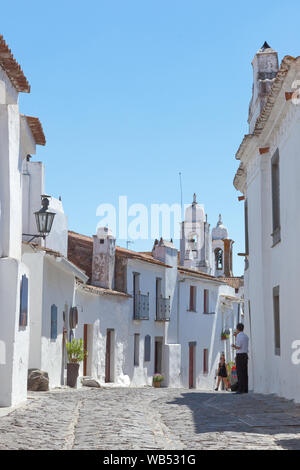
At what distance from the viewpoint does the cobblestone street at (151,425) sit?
693 cm

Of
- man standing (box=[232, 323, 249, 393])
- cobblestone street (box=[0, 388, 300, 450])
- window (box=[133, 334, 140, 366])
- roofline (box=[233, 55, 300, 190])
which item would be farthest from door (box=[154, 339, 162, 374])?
cobblestone street (box=[0, 388, 300, 450])

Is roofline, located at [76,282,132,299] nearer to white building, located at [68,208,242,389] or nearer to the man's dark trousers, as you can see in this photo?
white building, located at [68,208,242,389]

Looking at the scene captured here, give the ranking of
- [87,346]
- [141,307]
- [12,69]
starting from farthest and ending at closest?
[141,307]
[87,346]
[12,69]

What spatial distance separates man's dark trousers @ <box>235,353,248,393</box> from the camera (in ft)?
46.6

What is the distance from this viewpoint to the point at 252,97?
1777 centimetres

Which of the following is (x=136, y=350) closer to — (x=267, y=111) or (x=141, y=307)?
(x=141, y=307)

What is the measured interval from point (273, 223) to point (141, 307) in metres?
16.6

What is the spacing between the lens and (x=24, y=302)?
11.1m

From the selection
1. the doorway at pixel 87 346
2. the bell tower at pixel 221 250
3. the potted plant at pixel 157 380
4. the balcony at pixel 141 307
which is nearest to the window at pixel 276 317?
the doorway at pixel 87 346

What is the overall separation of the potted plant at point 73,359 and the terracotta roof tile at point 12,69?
32.0 feet

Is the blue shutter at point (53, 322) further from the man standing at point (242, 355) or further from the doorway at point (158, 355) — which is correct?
the doorway at point (158, 355)

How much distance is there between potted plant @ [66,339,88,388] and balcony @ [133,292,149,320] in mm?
10531

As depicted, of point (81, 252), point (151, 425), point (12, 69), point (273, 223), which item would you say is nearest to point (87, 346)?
point (81, 252)

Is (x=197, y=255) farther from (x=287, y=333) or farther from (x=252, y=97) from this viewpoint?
(x=287, y=333)
